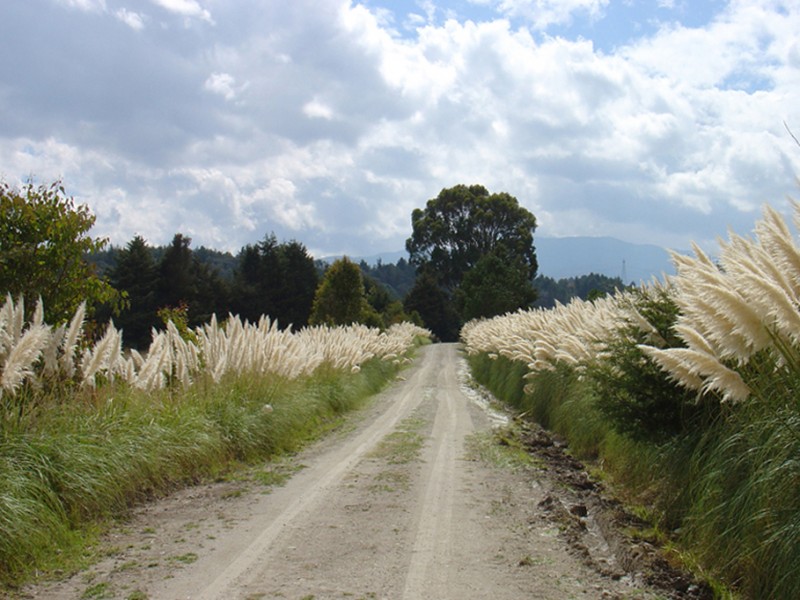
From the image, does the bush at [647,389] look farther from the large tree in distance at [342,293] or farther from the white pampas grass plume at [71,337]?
the large tree in distance at [342,293]

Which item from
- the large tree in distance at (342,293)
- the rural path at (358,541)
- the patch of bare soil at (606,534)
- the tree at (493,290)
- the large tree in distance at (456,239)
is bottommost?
the rural path at (358,541)

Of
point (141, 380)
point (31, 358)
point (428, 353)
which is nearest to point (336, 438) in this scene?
point (141, 380)

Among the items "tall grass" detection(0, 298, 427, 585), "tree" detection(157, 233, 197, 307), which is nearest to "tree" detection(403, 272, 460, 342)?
"tree" detection(157, 233, 197, 307)

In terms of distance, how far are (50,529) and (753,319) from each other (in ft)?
16.6

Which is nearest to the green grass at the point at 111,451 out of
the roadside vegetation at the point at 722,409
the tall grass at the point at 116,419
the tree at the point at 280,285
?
the tall grass at the point at 116,419

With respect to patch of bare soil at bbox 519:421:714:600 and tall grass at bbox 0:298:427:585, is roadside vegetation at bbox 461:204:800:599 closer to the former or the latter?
patch of bare soil at bbox 519:421:714:600

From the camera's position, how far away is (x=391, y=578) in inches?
192

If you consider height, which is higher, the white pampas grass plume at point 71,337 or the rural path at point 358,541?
the white pampas grass plume at point 71,337

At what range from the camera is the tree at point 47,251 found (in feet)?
27.3

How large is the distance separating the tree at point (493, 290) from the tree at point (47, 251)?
1550 inches

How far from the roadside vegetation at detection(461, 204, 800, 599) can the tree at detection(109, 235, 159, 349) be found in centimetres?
4237

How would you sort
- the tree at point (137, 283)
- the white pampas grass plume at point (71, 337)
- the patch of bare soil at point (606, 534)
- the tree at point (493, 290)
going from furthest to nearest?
1. the tree at point (493, 290)
2. the tree at point (137, 283)
3. the white pampas grass plume at point (71, 337)
4. the patch of bare soil at point (606, 534)

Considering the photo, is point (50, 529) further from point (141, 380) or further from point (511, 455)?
point (511, 455)

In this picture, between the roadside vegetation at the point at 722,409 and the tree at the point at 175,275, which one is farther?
the tree at the point at 175,275
